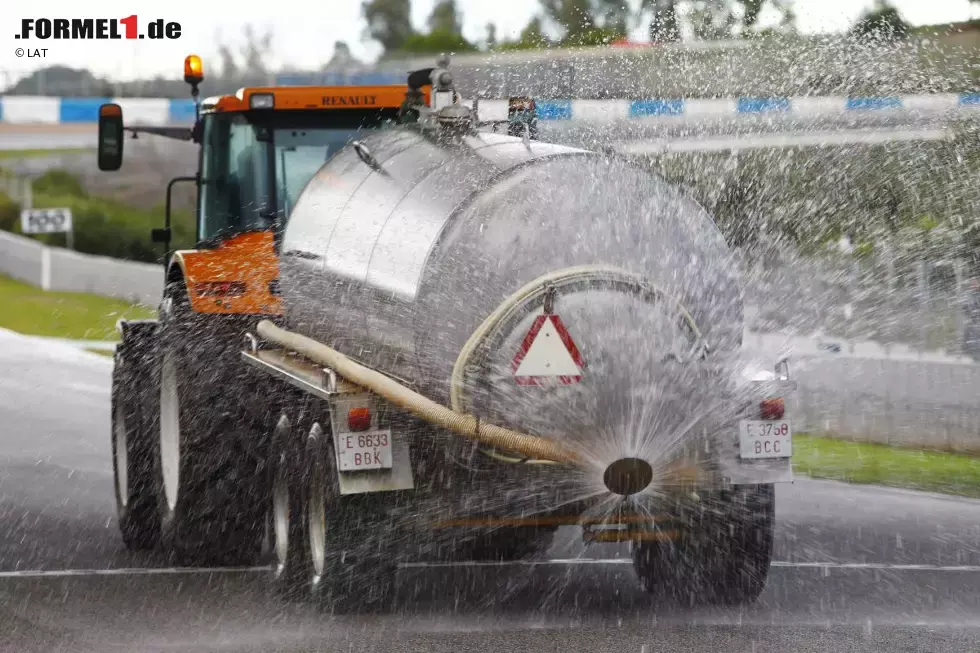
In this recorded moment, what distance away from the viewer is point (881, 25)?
3209 cm

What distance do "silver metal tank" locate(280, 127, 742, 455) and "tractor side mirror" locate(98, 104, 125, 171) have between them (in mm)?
2597

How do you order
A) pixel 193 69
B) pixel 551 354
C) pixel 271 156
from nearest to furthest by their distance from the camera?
pixel 551 354, pixel 271 156, pixel 193 69

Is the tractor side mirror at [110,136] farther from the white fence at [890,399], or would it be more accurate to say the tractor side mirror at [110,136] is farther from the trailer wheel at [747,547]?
the white fence at [890,399]

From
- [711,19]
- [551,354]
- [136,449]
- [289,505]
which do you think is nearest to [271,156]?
[136,449]

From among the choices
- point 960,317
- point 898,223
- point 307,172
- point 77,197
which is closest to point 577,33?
point 77,197

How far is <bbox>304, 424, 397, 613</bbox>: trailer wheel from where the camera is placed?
25.3 ft

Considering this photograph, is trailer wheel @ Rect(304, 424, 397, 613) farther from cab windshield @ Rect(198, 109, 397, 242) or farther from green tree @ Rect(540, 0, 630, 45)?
green tree @ Rect(540, 0, 630, 45)

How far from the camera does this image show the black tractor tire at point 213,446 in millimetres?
9508

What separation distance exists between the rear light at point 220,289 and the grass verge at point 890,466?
603cm

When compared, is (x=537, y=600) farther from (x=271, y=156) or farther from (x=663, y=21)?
(x=663, y=21)

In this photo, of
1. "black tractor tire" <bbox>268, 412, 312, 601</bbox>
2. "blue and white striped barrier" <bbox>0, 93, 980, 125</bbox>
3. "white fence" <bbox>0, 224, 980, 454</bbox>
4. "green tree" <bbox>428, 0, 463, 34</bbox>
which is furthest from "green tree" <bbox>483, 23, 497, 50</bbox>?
"black tractor tire" <bbox>268, 412, 312, 601</bbox>

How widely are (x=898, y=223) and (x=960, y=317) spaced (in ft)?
31.7

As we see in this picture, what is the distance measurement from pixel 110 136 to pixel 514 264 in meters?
3.98

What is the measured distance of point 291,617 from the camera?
8.02 metres
